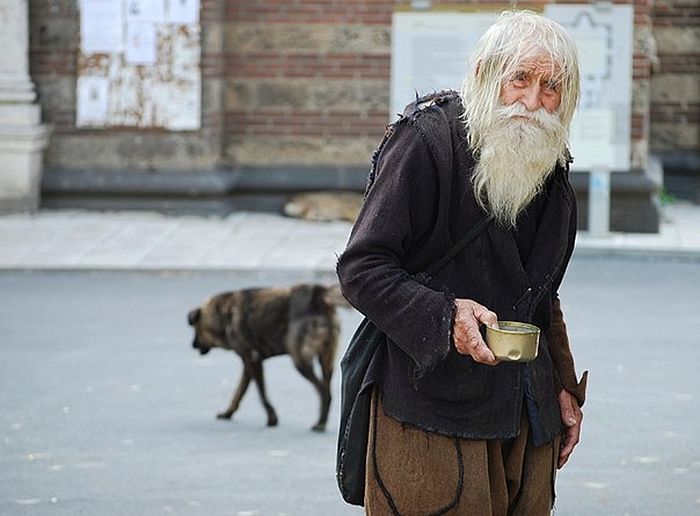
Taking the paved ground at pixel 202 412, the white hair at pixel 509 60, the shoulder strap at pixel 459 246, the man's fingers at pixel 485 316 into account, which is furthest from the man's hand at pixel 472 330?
the paved ground at pixel 202 412

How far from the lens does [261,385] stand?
8.55 meters

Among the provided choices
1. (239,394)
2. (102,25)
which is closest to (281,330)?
(239,394)

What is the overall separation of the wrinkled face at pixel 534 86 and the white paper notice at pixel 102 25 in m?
13.3

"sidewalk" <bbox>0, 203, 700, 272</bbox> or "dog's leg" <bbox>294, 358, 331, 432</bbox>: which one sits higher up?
"dog's leg" <bbox>294, 358, 331, 432</bbox>

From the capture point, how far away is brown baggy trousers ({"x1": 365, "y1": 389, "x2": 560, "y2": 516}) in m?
3.92

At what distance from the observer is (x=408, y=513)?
13.0ft

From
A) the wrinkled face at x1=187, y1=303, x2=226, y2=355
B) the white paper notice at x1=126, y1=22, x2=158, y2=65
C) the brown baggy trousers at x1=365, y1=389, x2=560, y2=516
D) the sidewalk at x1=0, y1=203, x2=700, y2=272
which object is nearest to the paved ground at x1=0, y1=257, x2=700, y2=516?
the wrinkled face at x1=187, y1=303, x2=226, y2=355

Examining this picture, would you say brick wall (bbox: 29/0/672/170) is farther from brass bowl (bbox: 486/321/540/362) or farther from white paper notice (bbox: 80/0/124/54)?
brass bowl (bbox: 486/321/540/362)

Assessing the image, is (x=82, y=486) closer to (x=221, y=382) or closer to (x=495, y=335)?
(x=221, y=382)

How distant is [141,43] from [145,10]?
321 millimetres

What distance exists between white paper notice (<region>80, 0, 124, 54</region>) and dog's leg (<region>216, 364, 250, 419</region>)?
8795 millimetres

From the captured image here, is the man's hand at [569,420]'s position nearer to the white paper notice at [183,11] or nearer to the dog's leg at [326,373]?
the dog's leg at [326,373]

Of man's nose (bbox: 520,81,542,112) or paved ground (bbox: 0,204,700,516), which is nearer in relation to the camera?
man's nose (bbox: 520,81,542,112)

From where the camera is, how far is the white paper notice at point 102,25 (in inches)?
664
